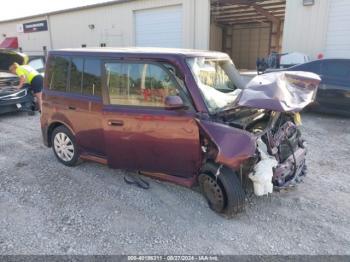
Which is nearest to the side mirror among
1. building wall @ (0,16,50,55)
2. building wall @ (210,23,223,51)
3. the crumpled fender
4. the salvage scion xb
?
the salvage scion xb

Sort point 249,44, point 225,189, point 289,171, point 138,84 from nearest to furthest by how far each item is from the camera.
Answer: point 225,189 < point 289,171 < point 138,84 < point 249,44

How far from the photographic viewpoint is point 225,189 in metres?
3.14

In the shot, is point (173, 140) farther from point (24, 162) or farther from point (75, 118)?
point (24, 162)

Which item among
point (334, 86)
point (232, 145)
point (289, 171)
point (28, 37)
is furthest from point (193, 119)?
point (28, 37)

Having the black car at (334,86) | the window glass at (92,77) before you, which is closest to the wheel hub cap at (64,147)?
the window glass at (92,77)

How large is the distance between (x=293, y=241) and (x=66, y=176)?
3.08m

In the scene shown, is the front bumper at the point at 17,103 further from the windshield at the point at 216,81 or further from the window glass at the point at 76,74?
the windshield at the point at 216,81

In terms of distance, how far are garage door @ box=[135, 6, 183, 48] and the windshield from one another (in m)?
11.2

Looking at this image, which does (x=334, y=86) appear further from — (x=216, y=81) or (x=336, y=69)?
(x=216, y=81)

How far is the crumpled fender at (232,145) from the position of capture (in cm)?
292

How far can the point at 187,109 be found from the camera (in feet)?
10.8

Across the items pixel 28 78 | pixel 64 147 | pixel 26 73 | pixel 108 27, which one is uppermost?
pixel 108 27

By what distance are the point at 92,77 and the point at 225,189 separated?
223cm

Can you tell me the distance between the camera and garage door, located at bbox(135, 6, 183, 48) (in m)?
14.8
